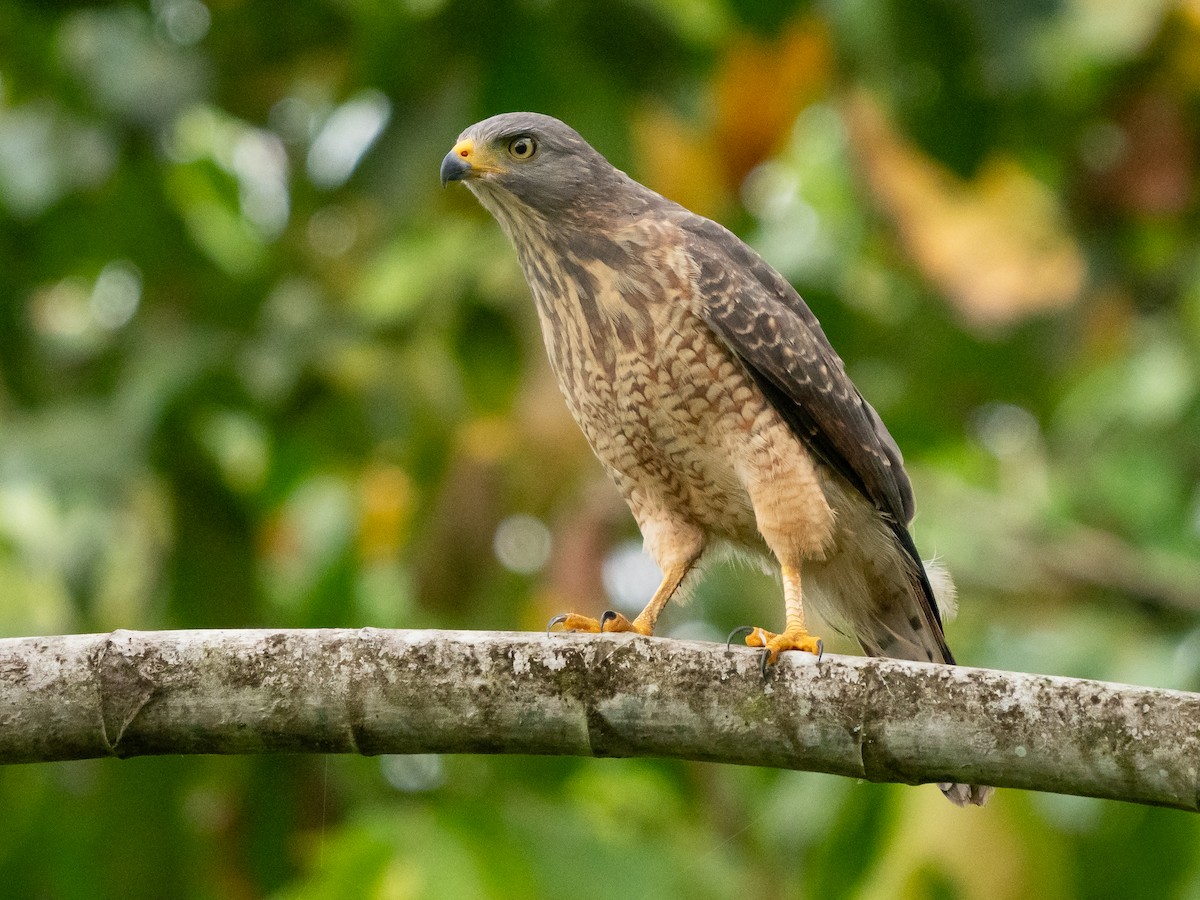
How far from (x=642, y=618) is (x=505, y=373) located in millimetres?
2706

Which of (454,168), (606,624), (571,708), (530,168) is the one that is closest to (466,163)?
(454,168)

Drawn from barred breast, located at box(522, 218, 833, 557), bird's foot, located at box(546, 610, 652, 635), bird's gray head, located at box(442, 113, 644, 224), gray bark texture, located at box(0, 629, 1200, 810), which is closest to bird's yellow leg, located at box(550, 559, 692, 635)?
bird's foot, located at box(546, 610, 652, 635)

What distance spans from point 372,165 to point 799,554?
10.2 feet

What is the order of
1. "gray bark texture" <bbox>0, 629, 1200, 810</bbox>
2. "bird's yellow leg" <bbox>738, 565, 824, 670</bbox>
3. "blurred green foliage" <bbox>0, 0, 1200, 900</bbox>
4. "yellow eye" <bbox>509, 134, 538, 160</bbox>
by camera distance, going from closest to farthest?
1. "gray bark texture" <bbox>0, 629, 1200, 810</bbox>
2. "bird's yellow leg" <bbox>738, 565, 824, 670</bbox>
3. "yellow eye" <bbox>509, 134, 538, 160</bbox>
4. "blurred green foliage" <bbox>0, 0, 1200, 900</bbox>

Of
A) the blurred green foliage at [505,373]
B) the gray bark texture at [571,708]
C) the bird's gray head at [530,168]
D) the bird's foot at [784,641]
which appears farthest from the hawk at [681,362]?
the blurred green foliage at [505,373]

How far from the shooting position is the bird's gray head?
388cm

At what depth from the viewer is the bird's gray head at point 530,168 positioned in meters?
3.88

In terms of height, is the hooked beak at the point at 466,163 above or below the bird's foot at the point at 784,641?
above

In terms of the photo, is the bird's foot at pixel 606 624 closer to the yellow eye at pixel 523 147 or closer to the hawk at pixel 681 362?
the hawk at pixel 681 362

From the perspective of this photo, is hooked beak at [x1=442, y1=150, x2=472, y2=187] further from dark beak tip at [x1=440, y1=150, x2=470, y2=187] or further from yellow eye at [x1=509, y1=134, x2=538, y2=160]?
yellow eye at [x1=509, y1=134, x2=538, y2=160]

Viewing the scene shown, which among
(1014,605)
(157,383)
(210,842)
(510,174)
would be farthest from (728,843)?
(510,174)

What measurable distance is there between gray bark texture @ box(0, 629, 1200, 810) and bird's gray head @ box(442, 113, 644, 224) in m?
1.40

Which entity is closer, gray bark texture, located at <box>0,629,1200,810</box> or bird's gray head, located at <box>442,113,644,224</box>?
gray bark texture, located at <box>0,629,1200,810</box>

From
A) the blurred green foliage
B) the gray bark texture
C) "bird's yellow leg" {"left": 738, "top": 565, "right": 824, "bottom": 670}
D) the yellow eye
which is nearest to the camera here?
the gray bark texture
